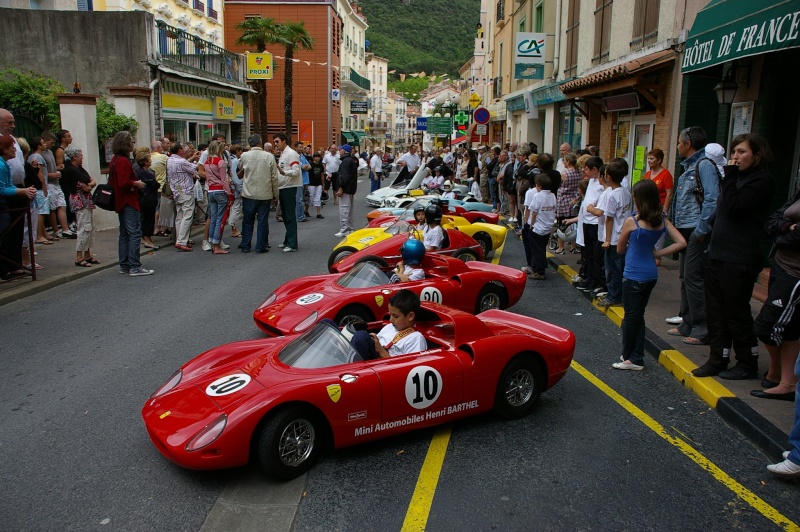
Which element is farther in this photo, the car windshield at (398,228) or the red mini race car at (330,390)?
the car windshield at (398,228)

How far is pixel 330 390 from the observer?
13.7ft

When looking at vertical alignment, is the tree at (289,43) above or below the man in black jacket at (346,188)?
above

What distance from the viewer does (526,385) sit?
5.15 metres

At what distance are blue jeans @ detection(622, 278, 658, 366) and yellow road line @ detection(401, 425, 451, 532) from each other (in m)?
2.19

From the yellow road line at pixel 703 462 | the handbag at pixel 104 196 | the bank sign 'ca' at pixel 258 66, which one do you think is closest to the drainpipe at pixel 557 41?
the bank sign 'ca' at pixel 258 66

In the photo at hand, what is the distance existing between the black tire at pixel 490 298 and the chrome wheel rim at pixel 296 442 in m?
3.65

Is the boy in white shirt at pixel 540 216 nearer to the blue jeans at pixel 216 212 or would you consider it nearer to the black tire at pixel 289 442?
the blue jeans at pixel 216 212

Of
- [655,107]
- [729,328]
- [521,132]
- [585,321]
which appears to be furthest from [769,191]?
[521,132]

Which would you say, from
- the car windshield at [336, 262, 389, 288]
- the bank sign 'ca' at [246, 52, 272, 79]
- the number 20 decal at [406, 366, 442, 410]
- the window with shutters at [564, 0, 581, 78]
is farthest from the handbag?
the bank sign 'ca' at [246, 52, 272, 79]

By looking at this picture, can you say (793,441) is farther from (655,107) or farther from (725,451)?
(655,107)

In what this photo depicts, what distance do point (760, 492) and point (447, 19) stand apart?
121587 mm

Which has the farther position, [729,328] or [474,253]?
[474,253]

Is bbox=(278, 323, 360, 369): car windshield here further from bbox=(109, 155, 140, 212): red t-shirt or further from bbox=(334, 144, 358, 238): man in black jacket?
bbox=(334, 144, 358, 238): man in black jacket

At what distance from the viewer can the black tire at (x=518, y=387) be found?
4965mm
